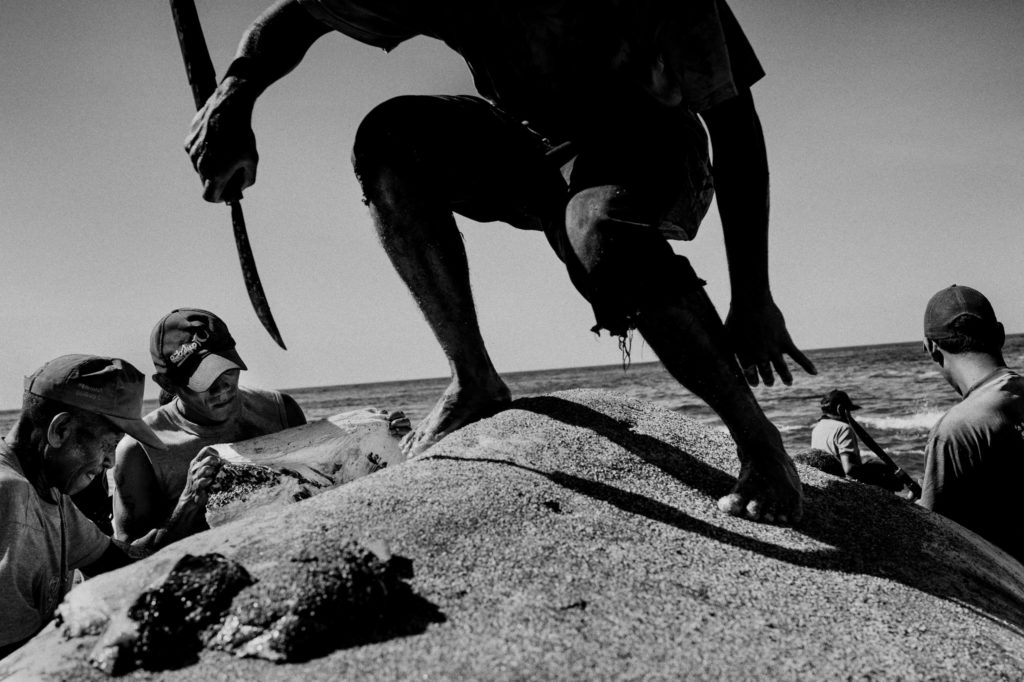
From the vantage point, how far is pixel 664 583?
57.1 inches

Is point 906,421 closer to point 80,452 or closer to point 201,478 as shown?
point 201,478

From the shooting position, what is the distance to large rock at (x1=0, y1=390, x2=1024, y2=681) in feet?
3.82

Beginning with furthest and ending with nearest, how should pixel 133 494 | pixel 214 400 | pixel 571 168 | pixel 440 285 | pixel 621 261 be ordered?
1. pixel 214 400
2. pixel 133 494
3. pixel 440 285
4. pixel 571 168
5. pixel 621 261

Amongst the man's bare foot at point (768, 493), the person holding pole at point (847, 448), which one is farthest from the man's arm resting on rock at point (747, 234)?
the person holding pole at point (847, 448)

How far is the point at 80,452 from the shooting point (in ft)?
6.87

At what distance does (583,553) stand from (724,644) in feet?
1.16

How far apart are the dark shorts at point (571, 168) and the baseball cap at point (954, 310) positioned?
1450 mm

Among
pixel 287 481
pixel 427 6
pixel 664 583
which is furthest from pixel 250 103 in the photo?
pixel 664 583

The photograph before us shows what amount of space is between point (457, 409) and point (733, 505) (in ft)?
3.14

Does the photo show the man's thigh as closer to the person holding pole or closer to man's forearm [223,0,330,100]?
man's forearm [223,0,330,100]

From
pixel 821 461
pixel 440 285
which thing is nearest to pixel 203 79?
pixel 440 285

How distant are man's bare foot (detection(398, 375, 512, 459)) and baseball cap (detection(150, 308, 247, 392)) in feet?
2.91

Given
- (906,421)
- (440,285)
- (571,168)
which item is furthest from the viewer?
(906,421)

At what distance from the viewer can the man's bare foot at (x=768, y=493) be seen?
192cm
